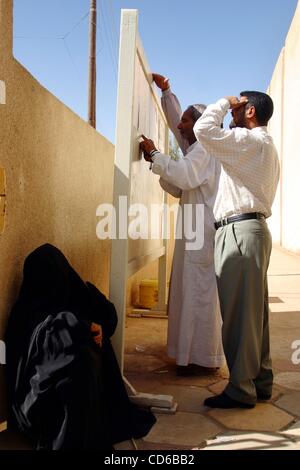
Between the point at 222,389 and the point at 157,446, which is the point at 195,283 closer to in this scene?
the point at 222,389

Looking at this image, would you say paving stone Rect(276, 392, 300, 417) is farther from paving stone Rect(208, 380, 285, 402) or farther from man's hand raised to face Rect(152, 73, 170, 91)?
man's hand raised to face Rect(152, 73, 170, 91)

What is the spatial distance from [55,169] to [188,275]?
1.10 meters

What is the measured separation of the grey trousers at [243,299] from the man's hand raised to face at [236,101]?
2.18 feet

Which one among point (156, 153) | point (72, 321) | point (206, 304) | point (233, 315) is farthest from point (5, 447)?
point (156, 153)

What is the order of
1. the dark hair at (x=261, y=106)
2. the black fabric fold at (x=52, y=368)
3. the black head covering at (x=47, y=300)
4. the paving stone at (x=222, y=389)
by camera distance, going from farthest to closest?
the paving stone at (x=222, y=389)
the dark hair at (x=261, y=106)
the black head covering at (x=47, y=300)
the black fabric fold at (x=52, y=368)

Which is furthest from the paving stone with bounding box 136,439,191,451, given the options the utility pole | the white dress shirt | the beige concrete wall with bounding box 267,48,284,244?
the beige concrete wall with bounding box 267,48,284,244

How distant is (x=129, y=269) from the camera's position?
8.86 ft

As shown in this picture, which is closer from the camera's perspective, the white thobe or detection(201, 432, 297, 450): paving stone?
detection(201, 432, 297, 450): paving stone

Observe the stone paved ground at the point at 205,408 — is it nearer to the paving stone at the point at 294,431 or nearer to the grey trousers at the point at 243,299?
the paving stone at the point at 294,431

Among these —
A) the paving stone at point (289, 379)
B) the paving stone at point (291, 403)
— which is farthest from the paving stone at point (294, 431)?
the paving stone at point (289, 379)

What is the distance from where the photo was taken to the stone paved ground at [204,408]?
2207mm

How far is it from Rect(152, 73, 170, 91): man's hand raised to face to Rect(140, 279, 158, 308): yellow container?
96.5 inches

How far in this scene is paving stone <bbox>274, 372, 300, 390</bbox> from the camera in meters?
3.10

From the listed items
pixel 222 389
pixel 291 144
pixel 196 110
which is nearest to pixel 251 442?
pixel 222 389
